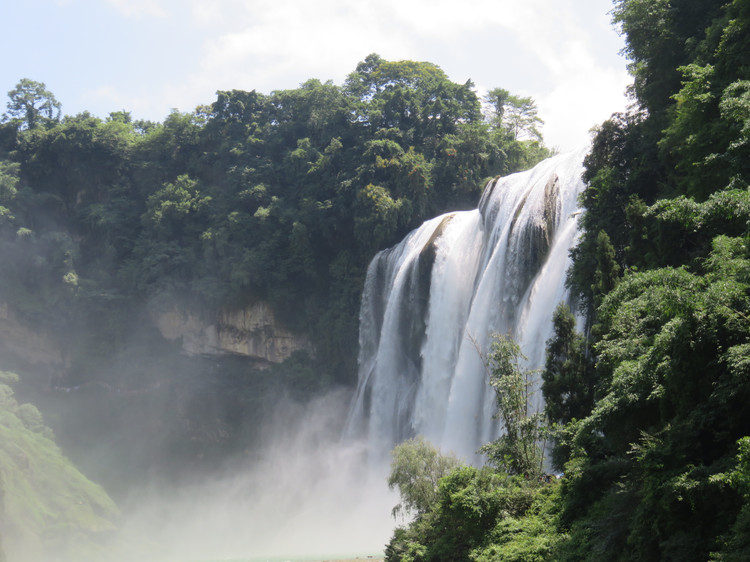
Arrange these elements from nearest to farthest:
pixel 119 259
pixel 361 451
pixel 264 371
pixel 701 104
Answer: pixel 701 104 < pixel 361 451 < pixel 264 371 < pixel 119 259

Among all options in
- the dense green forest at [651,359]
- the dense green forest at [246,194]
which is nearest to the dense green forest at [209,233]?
the dense green forest at [246,194]

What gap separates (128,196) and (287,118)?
11309mm

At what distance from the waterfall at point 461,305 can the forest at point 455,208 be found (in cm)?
237

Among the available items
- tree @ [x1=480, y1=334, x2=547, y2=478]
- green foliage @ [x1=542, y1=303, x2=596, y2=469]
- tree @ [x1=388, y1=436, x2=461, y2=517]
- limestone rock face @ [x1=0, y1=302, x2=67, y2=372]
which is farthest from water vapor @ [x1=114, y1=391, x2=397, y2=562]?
green foliage @ [x1=542, y1=303, x2=596, y2=469]

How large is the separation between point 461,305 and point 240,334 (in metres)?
18.2

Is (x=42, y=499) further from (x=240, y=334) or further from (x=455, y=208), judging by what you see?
(x=455, y=208)

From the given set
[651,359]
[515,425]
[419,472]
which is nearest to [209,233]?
[419,472]

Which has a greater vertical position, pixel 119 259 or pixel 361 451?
pixel 119 259

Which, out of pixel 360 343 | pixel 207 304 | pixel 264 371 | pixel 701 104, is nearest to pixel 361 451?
pixel 360 343

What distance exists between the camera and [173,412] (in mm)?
43781

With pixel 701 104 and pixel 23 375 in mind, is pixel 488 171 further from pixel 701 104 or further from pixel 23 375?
pixel 23 375

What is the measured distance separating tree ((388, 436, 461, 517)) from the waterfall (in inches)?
115

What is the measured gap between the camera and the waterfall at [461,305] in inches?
899

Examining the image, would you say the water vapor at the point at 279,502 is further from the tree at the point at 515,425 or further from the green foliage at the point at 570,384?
the green foliage at the point at 570,384
